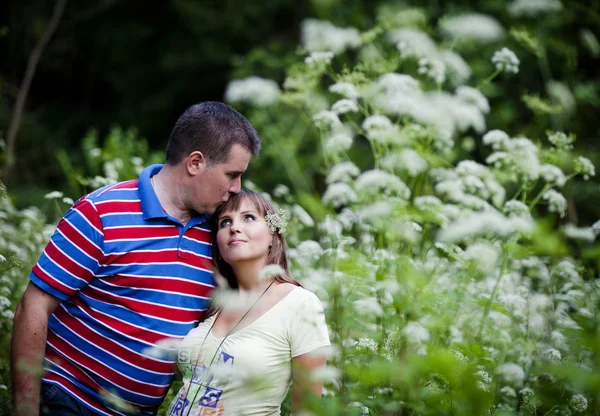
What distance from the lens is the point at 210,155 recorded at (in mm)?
2516

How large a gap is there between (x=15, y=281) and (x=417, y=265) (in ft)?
7.26

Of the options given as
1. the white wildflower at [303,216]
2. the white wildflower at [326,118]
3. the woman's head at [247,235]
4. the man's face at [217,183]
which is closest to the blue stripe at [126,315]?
the woman's head at [247,235]

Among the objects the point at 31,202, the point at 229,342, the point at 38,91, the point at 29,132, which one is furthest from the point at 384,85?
the point at 38,91

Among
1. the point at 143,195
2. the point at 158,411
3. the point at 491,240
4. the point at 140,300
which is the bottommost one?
the point at 158,411

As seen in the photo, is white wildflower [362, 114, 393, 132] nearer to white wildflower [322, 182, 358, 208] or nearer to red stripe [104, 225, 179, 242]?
white wildflower [322, 182, 358, 208]

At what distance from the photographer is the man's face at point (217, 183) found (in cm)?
251

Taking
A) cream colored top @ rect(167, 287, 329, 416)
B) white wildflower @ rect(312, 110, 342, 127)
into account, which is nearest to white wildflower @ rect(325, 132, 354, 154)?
white wildflower @ rect(312, 110, 342, 127)

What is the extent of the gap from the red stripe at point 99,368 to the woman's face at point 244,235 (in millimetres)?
599

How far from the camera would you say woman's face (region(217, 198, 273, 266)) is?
2.42 meters

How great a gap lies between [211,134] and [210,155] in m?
0.09

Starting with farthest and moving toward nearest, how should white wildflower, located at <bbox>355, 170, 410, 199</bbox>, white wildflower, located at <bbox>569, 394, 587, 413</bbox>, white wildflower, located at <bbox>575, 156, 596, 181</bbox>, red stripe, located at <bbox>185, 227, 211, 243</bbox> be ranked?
white wildflower, located at <bbox>575, 156, 596, 181</bbox> → red stripe, located at <bbox>185, 227, 211, 243</bbox> → white wildflower, located at <bbox>355, 170, 410, 199</bbox> → white wildflower, located at <bbox>569, 394, 587, 413</bbox>

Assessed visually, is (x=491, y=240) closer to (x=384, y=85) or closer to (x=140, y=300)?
(x=384, y=85)

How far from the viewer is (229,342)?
7.45 feet

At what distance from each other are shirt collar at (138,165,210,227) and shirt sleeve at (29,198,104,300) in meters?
0.20
